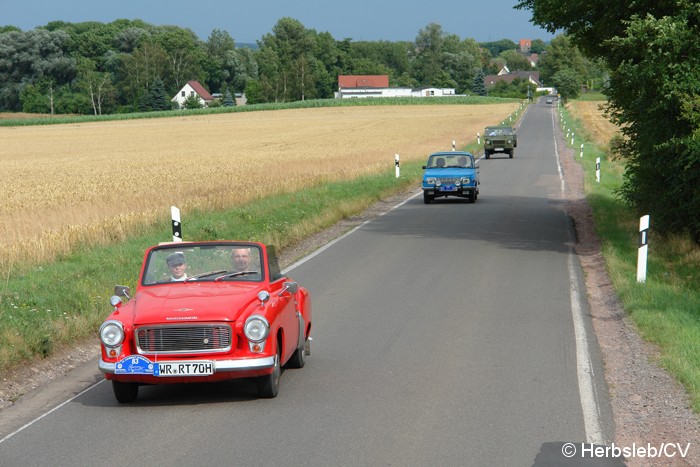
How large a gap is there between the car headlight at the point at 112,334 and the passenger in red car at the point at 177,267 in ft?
3.65

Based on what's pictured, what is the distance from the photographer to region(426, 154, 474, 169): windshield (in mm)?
31266

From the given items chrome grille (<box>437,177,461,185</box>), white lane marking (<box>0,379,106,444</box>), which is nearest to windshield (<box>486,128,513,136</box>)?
chrome grille (<box>437,177,461,185</box>)

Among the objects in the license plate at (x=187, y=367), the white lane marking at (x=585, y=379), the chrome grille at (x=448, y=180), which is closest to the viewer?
the white lane marking at (x=585, y=379)

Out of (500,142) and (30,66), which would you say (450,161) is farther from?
(30,66)

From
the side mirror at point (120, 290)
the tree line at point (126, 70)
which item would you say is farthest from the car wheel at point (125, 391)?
the tree line at point (126, 70)

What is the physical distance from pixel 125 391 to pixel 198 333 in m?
0.90

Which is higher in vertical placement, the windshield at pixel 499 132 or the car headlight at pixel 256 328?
the car headlight at pixel 256 328

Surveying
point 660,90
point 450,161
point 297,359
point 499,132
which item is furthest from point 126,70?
point 297,359

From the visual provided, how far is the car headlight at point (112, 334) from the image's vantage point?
862 cm

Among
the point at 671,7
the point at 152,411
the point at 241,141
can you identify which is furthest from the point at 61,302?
the point at 241,141

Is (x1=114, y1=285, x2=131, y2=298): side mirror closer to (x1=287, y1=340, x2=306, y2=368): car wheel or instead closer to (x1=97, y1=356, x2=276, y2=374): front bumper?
(x1=97, y1=356, x2=276, y2=374): front bumper

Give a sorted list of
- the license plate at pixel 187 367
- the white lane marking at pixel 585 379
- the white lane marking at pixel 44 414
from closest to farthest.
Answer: the white lane marking at pixel 585 379 → the white lane marking at pixel 44 414 → the license plate at pixel 187 367

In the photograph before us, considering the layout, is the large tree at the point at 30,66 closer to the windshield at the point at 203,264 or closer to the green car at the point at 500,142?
the green car at the point at 500,142

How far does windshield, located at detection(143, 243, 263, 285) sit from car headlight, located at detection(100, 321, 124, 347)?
42.7 inches
